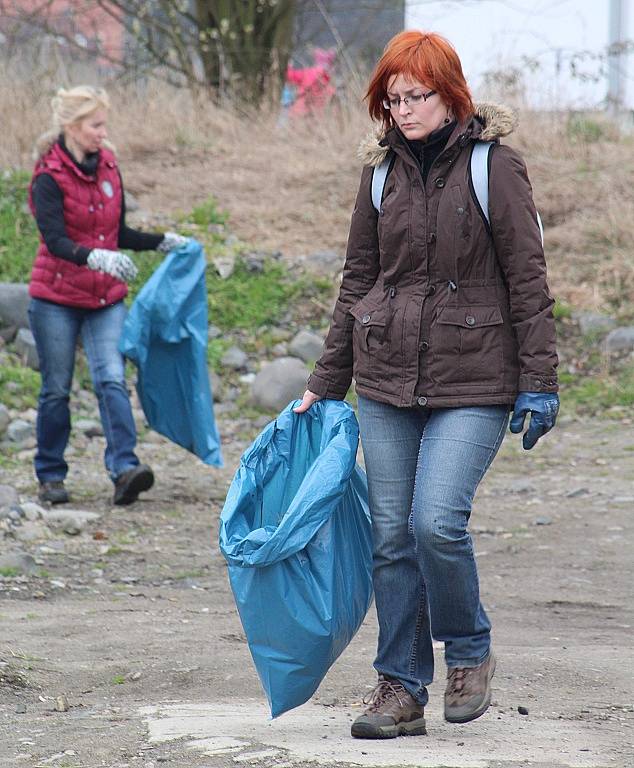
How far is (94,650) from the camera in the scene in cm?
443

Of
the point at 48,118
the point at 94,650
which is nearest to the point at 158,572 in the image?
the point at 94,650

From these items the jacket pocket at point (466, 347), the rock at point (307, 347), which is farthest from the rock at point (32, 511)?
the rock at point (307, 347)

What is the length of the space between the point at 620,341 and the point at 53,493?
481 centimetres

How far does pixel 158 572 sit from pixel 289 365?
3703 millimetres

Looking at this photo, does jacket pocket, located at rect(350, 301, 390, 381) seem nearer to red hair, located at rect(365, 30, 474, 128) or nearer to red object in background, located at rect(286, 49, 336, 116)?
red hair, located at rect(365, 30, 474, 128)

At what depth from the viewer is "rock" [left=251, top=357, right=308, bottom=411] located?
29.9 ft

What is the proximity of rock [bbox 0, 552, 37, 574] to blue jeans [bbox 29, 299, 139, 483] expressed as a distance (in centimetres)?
103

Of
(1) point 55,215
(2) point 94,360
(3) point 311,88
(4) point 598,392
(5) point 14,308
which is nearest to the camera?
(1) point 55,215

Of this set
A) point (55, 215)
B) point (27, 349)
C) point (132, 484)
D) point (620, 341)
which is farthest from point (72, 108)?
point (620, 341)

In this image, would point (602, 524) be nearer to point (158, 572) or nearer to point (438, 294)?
point (158, 572)

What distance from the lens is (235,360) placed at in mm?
9844


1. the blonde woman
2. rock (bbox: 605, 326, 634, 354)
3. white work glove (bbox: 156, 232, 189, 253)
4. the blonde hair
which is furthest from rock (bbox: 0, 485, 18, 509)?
rock (bbox: 605, 326, 634, 354)

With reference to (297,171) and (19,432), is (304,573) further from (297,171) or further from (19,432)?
(297,171)

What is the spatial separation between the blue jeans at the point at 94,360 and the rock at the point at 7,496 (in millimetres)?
425
